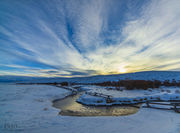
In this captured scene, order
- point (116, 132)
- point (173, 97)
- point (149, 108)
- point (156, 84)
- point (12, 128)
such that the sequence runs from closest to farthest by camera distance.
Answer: point (116, 132), point (12, 128), point (149, 108), point (173, 97), point (156, 84)

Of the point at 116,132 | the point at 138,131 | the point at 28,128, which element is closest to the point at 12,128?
the point at 28,128

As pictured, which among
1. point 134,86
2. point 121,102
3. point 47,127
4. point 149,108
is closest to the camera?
point 47,127

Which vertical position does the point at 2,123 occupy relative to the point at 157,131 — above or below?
above

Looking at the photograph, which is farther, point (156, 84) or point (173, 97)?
point (156, 84)

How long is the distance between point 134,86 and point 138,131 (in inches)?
936

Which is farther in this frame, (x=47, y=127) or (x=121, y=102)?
(x=121, y=102)

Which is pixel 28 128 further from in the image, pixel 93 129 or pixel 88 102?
pixel 88 102

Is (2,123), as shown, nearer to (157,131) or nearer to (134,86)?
(157,131)

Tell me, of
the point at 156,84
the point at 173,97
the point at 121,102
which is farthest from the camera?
the point at 156,84

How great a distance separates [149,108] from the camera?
1034 cm

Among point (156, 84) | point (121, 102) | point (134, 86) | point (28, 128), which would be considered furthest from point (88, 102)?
point (156, 84)

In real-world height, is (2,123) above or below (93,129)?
above

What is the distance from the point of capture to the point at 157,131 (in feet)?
17.4

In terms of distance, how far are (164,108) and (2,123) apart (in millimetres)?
16696
